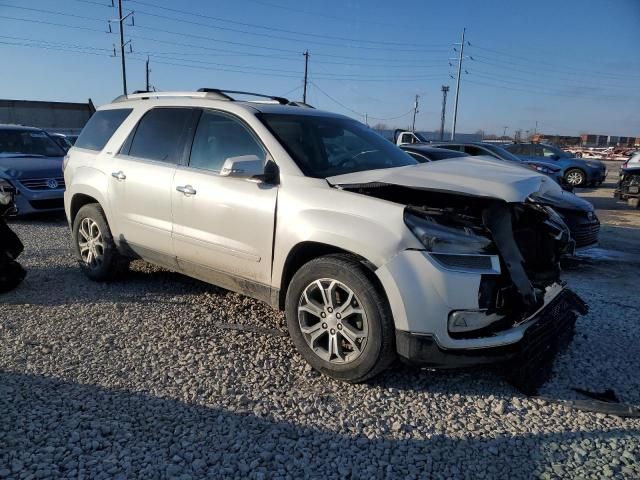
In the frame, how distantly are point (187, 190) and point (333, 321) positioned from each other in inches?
67.8

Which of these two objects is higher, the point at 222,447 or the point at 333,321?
the point at 333,321

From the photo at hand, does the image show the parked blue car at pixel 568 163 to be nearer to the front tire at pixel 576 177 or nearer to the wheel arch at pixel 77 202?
the front tire at pixel 576 177

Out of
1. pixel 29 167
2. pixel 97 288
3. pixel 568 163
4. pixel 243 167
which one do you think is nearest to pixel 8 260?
pixel 97 288

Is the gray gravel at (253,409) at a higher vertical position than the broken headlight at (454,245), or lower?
lower

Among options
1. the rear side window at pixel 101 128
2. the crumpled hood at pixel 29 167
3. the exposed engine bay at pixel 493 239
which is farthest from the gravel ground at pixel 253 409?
the crumpled hood at pixel 29 167

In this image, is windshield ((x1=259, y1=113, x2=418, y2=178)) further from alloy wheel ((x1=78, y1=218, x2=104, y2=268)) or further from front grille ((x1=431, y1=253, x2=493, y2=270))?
alloy wheel ((x1=78, y1=218, x2=104, y2=268))

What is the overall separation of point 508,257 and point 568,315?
98cm

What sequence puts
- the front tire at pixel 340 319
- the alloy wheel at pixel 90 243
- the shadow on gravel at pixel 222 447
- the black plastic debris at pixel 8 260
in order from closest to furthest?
the shadow on gravel at pixel 222 447, the front tire at pixel 340 319, the black plastic debris at pixel 8 260, the alloy wheel at pixel 90 243

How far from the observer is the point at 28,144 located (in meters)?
10.2

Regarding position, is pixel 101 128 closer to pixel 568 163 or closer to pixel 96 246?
pixel 96 246

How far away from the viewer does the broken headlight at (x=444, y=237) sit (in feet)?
9.71

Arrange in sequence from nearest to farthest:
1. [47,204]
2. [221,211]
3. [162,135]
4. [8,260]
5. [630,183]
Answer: [221,211] < [162,135] < [8,260] < [47,204] < [630,183]

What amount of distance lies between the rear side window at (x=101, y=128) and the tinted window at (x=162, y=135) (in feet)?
1.43

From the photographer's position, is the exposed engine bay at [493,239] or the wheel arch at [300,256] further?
the wheel arch at [300,256]
